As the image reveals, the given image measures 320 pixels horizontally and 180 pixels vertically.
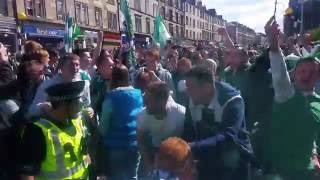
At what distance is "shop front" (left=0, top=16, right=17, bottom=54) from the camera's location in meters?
26.5

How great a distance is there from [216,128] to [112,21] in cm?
4333

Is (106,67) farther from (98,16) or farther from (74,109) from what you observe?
(98,16)

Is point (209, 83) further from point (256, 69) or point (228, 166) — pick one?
point (256, 69)

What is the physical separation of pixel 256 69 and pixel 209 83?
244 centimetres

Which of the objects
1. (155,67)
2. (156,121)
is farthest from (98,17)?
(156,121)

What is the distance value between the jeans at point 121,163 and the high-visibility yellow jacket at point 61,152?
161cm

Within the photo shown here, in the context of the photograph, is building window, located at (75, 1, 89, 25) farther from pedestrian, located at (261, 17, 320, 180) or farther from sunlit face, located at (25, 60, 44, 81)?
pedestrian, located at (261, 17, 320, 180)

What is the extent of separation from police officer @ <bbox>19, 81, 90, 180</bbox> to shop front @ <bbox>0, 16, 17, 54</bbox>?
24.1m

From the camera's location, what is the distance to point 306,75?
3875mm

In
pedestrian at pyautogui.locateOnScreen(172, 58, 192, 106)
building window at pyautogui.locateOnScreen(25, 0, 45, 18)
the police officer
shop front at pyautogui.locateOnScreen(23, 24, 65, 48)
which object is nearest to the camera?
the police officer

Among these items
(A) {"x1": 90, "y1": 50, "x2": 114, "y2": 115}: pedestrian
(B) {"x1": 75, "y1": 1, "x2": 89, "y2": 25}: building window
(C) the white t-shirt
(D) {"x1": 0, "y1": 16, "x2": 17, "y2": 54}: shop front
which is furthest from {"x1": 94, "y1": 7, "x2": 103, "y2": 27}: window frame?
(C) the white t-shirt

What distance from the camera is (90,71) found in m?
8.21

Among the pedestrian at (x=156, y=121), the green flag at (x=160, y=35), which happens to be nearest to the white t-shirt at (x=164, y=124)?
the pedestrian at (x=156, y=121)

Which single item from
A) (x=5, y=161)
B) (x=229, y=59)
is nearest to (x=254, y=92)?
(x=229, y=59)
